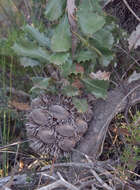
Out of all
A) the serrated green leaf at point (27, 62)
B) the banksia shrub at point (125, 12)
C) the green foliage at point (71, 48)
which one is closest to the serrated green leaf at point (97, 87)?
the green foliage at point (71, 48)

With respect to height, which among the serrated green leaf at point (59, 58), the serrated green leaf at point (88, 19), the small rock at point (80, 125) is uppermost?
the serrated green leaf at point (88, 19)

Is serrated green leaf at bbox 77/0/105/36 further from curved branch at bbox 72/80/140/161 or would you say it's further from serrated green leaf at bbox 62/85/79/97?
curved branch at bbox 72/80/140/161

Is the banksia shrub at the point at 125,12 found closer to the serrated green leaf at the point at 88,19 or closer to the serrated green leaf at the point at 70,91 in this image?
the serrated green leaf at the point at 88,19

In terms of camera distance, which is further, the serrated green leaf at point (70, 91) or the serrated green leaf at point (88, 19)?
the serrated green leaf at point (70, 91)

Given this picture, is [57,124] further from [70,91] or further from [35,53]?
[35,53]

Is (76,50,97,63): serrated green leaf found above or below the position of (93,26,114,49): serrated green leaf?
below

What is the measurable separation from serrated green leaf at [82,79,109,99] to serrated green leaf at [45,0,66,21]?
11.1 inches

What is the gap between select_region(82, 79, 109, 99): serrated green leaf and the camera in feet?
3.49

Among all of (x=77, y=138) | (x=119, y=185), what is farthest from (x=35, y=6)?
(x=119, y=185)

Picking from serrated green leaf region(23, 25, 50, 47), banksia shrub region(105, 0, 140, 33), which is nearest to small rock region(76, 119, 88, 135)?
serrated green leaf region(23, 25, 50, 47)

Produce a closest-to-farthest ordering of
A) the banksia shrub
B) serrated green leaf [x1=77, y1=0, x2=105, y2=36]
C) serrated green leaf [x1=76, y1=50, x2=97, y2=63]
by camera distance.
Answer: serrated green leaf [x1=77, y1=0, x2=105, y2=36] < serrated green leaf [x1=76, y1=50, x2=97, y2=63] < the banksia shrub

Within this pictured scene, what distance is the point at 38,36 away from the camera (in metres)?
1.13

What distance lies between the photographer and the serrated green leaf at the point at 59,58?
1.00m

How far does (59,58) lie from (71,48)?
0.29ft
